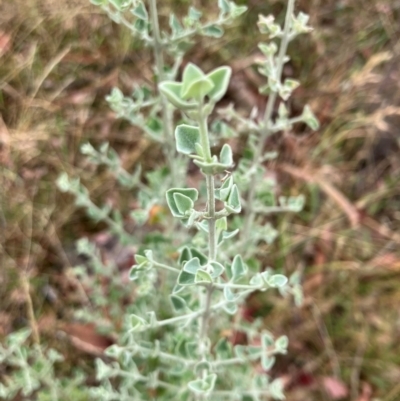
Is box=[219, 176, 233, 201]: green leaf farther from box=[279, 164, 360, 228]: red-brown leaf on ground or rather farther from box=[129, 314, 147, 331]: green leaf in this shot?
box=[279, 164, 360, 228]: red-brown leaf on ground

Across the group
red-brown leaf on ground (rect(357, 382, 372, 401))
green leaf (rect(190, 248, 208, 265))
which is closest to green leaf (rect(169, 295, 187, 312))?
green leaf (rect(190, 248, 208, 265))

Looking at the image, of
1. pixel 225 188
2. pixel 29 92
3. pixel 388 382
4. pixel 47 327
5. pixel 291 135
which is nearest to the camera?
pixel 225 188

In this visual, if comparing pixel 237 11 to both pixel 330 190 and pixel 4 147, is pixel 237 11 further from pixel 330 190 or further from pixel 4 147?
pixel 4 147

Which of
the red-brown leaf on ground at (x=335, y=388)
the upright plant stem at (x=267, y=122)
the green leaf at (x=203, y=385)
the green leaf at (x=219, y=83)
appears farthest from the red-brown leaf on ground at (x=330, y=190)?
the green leaf at (x=219, y=83)

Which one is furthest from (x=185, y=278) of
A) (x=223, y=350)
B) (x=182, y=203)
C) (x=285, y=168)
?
(x=285, y=168)

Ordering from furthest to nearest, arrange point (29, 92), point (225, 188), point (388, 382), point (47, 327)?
1. point (29, 92)
2. point (47, 327)
3. point (388, 382)
4. point (225, 188)

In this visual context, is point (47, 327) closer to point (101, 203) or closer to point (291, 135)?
point (101, 203)

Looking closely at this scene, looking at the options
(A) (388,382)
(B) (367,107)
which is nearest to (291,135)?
(B) (367,107)
